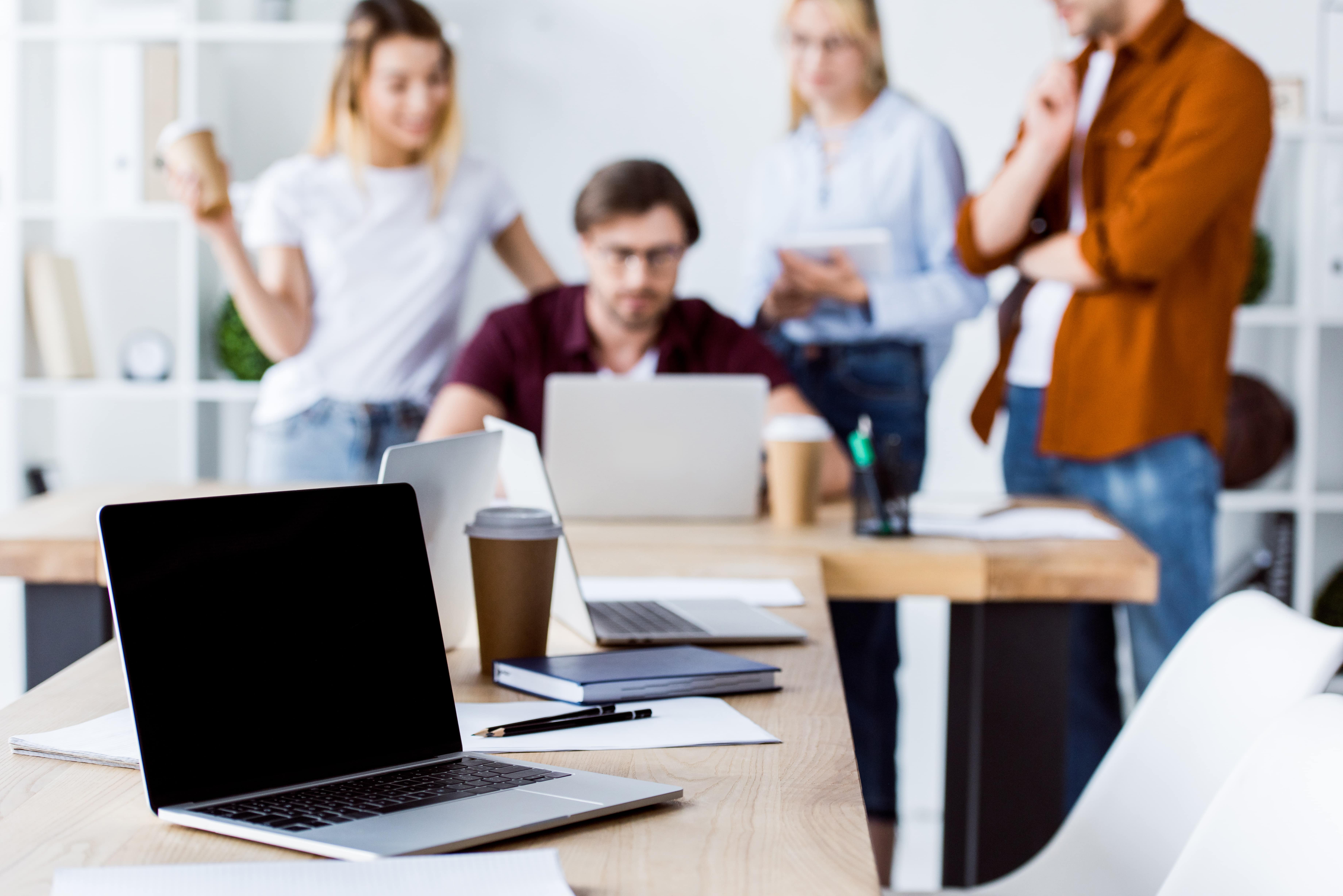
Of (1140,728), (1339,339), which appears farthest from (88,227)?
(1339,339)

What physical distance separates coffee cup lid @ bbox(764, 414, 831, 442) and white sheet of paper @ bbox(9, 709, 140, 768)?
1.17 metres

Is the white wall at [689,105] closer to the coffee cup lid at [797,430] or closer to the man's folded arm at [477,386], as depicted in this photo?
the man's folded arm at [477,386]

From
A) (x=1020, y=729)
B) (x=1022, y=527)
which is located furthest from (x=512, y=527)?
(x=1022, y=527)

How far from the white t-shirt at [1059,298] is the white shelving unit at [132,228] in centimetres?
180

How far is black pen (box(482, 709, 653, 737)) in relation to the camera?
0.87 meters

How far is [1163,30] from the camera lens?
7.74ft

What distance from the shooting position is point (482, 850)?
2.13 feet

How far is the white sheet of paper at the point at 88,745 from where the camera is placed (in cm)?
80

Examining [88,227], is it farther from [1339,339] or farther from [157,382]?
[1339,339]

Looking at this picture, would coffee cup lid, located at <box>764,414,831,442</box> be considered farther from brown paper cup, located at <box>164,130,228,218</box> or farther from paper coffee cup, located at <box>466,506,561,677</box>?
brown paper cup, located at <box>164,130,228,218</box>

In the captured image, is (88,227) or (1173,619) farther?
(88,227)

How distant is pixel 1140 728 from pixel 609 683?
51 cm

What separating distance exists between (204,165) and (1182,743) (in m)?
2.37

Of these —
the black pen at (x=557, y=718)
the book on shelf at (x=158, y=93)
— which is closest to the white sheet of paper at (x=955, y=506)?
the black pen at (x=557, y=718)
